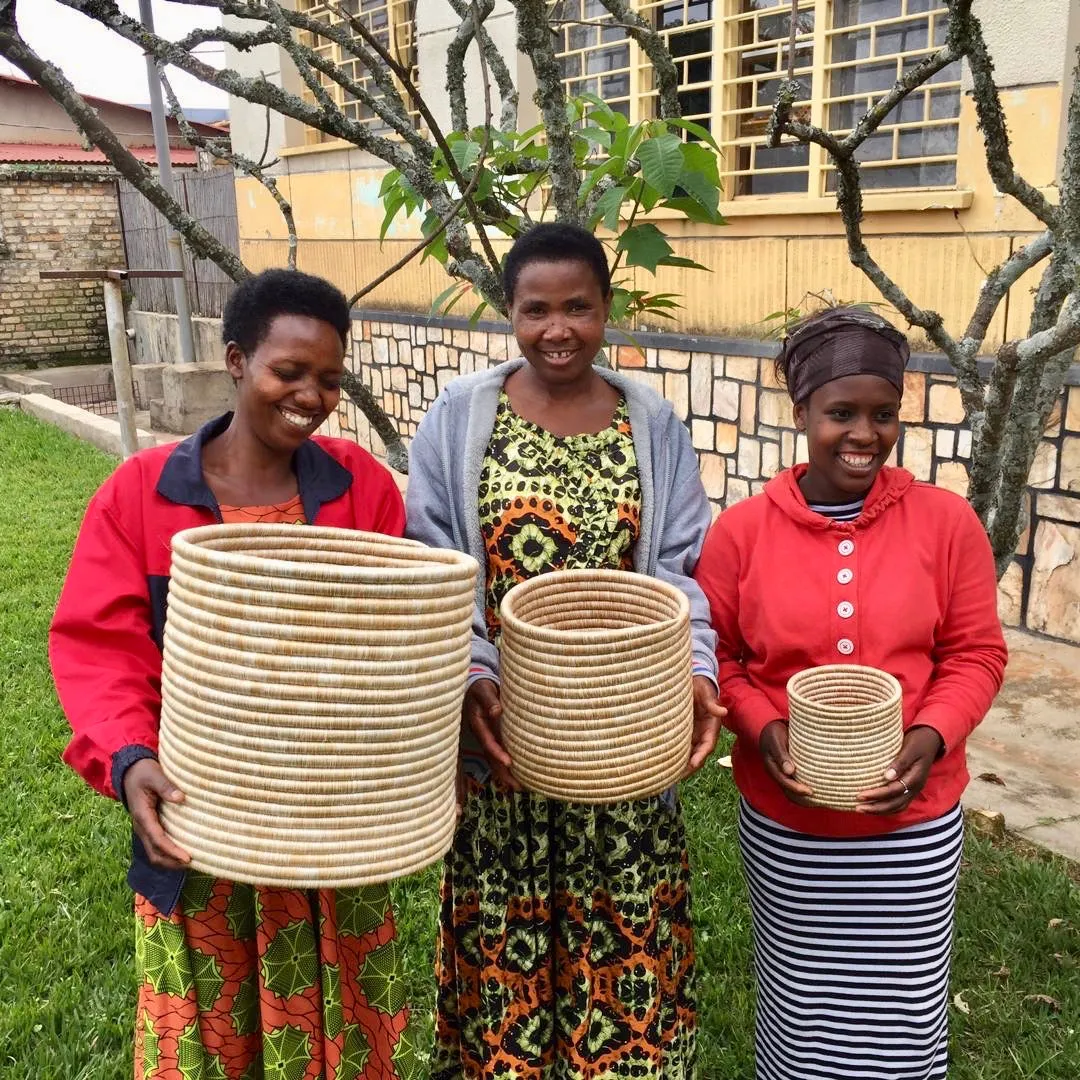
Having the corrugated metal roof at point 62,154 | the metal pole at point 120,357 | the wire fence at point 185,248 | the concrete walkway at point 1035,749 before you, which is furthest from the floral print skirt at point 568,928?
the corrugated metal roof at point 62,154

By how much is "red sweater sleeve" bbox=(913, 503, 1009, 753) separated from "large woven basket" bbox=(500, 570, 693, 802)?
46cm

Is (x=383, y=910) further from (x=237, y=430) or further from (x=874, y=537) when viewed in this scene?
(x=874, y=537)

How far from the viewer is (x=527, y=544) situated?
199cm

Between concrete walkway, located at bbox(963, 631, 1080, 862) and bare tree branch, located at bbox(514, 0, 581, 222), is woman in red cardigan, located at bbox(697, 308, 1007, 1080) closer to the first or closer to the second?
bare tree branch, located at bbox(514, 0, 581, 222)

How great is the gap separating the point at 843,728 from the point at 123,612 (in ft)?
3.74

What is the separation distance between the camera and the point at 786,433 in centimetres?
579

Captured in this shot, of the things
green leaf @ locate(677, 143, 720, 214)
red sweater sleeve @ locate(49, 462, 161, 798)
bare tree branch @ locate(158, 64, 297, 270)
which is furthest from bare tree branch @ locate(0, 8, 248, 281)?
green leaf @ locate(677, 143, 720, 214)

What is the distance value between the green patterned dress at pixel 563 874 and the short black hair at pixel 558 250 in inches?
10.1

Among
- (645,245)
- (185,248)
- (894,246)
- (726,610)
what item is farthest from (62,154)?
(726,610)

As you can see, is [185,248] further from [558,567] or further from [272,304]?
[558,567]

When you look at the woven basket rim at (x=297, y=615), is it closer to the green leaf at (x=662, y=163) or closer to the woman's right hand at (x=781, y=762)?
the woman's right hand at (x=781, y=762)

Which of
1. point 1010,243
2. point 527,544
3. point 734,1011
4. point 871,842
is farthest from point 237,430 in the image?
point 1010,243

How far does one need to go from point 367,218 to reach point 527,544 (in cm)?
736

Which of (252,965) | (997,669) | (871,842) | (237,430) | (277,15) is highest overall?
(277,15)
